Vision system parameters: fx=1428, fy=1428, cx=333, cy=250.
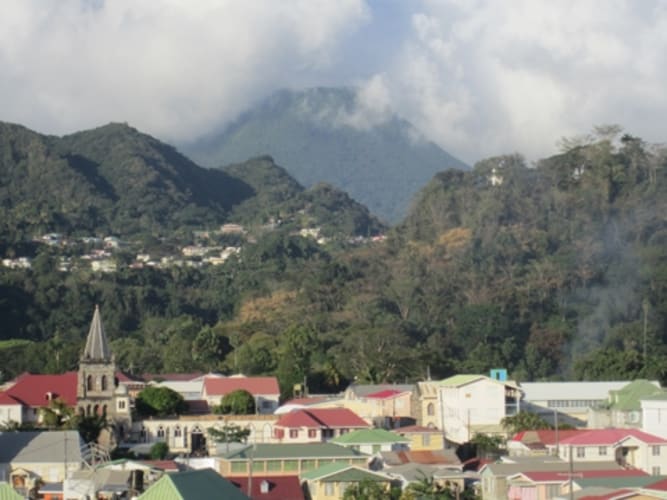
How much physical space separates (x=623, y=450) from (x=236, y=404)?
19218 millimetres

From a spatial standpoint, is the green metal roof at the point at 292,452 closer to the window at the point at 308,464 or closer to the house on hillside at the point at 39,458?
the window at the point at 308,464

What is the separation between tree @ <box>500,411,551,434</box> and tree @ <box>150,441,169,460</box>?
1327 cm

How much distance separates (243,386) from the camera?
65.0 meters

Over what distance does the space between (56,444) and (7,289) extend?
2552 inches

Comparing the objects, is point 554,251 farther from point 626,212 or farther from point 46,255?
point 46,255

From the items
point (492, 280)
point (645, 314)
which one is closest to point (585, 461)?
point (645, 314)

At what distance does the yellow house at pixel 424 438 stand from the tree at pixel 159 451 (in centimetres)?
863

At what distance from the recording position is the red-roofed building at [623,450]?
47156 millimetres

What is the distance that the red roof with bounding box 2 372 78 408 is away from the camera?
195 ft

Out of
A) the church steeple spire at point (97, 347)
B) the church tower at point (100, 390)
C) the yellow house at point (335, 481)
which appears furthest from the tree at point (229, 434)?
the yellow house at point (335, 481)

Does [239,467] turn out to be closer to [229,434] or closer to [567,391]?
[229,434]

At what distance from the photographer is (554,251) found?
106 metres

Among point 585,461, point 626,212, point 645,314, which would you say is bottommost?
point 585,461

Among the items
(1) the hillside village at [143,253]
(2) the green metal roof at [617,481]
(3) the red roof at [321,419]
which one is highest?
(1) the hillside village at [143,253]
